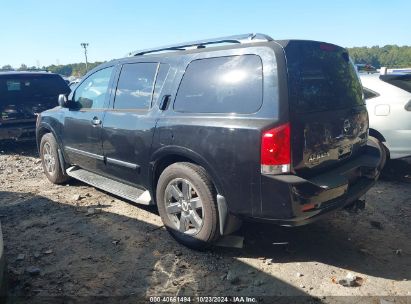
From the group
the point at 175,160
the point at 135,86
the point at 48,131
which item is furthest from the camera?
the point at 48,131

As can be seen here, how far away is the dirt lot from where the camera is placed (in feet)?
10.2

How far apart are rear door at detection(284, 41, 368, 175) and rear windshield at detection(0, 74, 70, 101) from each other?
6.94 metres

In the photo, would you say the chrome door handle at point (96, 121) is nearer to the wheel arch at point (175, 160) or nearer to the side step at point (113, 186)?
the side step at point (113, 186)

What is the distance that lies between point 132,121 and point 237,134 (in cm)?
147

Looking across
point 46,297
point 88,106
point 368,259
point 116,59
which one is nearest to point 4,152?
point 88,106

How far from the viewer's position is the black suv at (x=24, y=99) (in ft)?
26.1

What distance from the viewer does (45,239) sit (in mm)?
4059

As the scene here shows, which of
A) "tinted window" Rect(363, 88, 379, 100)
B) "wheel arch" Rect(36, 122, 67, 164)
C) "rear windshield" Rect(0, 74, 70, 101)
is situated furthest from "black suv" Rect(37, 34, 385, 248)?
"rear windshield" Rect(0, 74, 70, 101)

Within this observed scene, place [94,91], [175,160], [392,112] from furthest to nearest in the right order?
[392,112] < [94,91] < [175,160]

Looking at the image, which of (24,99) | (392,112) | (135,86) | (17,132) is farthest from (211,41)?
(24,99)

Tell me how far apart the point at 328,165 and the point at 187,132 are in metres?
1.27

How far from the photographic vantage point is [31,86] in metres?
8.57

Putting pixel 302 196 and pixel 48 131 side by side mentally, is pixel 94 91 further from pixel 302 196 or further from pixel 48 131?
pixel 302 196

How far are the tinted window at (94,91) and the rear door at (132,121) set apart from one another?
0.29 meters
